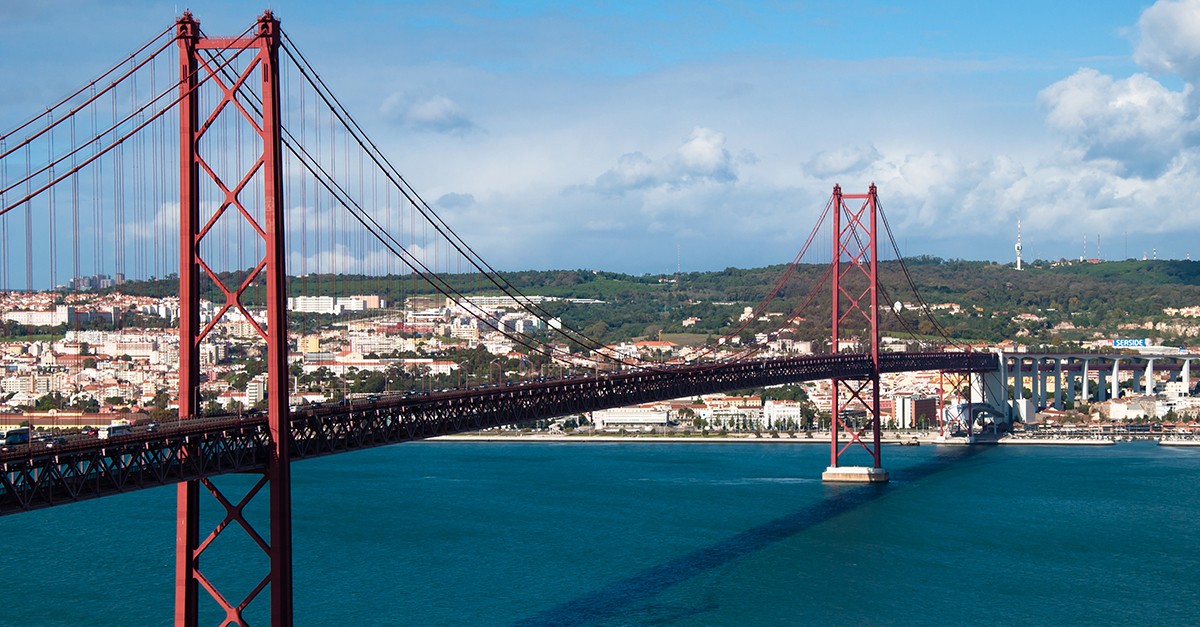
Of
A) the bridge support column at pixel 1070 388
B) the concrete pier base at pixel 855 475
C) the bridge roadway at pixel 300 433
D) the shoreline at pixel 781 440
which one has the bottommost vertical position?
the shoreline at pixel 781 440

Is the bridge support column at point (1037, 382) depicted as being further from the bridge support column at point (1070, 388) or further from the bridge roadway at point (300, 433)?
the bridge roadway at point (300, 433)

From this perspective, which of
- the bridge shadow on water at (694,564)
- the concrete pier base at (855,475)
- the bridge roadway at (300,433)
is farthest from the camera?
the concrete pier base at (855,475)

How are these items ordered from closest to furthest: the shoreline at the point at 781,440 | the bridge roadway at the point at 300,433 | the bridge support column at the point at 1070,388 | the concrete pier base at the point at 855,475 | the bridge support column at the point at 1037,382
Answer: the bridge roadway at the point at 300,433
the concrete pier base at the point at 855,475
the shoreline at the point at 781,440
the bridge support column at the point at 1037,382
the bridge support column at the point at 1070,388

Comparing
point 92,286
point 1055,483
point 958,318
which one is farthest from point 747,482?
point 958,318

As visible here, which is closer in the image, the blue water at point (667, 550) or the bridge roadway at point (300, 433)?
the bridge roadway at point (300, 433)

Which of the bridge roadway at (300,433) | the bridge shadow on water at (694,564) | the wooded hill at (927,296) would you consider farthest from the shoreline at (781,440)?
the bridge roadway at (300,433)

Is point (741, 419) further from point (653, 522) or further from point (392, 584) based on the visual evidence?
point (392, 584)
